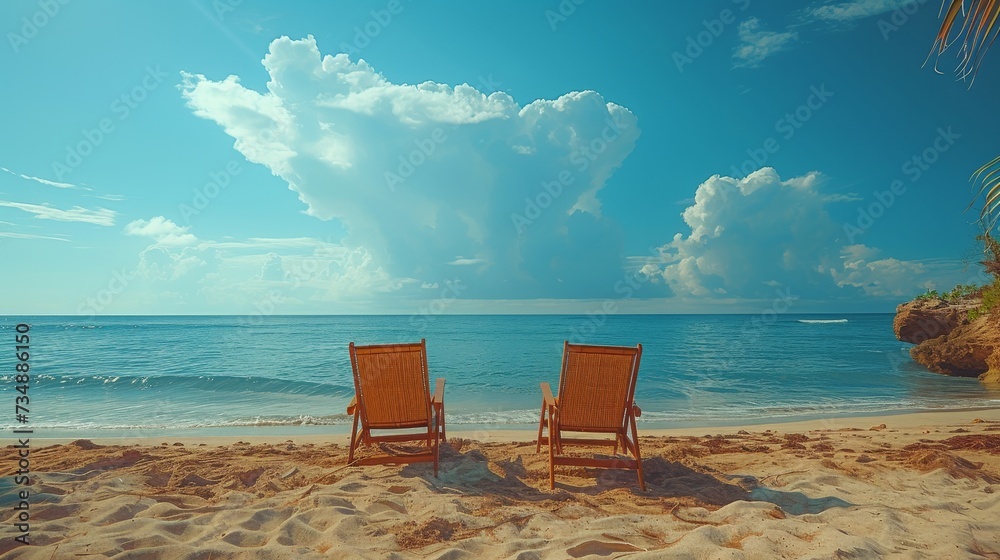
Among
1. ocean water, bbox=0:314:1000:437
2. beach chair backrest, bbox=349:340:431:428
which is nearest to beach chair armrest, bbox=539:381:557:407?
beach chair backrest, bbox=349:340:431:428

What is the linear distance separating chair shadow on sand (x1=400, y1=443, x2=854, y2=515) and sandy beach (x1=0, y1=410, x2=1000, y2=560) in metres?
0.02

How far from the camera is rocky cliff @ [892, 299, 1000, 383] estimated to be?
14.6 meters

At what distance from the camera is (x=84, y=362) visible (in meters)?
21.0

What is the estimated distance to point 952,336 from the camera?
16641mm

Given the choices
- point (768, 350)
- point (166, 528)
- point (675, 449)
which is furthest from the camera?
point (768, 350)

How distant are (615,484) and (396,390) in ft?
7.49

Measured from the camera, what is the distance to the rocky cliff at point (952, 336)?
14.6m

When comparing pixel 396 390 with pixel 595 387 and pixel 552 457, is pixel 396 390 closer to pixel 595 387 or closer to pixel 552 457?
pixel 552 457

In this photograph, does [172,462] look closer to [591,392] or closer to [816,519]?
[591,392]

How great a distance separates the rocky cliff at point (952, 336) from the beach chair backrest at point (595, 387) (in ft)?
48.4

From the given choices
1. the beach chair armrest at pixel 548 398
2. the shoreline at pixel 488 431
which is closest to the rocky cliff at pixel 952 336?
the shoreline at pixel 488 431

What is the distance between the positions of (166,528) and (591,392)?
11.5 feet

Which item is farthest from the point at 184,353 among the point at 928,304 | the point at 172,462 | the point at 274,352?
the point at 928,304

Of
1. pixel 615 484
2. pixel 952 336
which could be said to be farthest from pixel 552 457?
pixel 952 336
